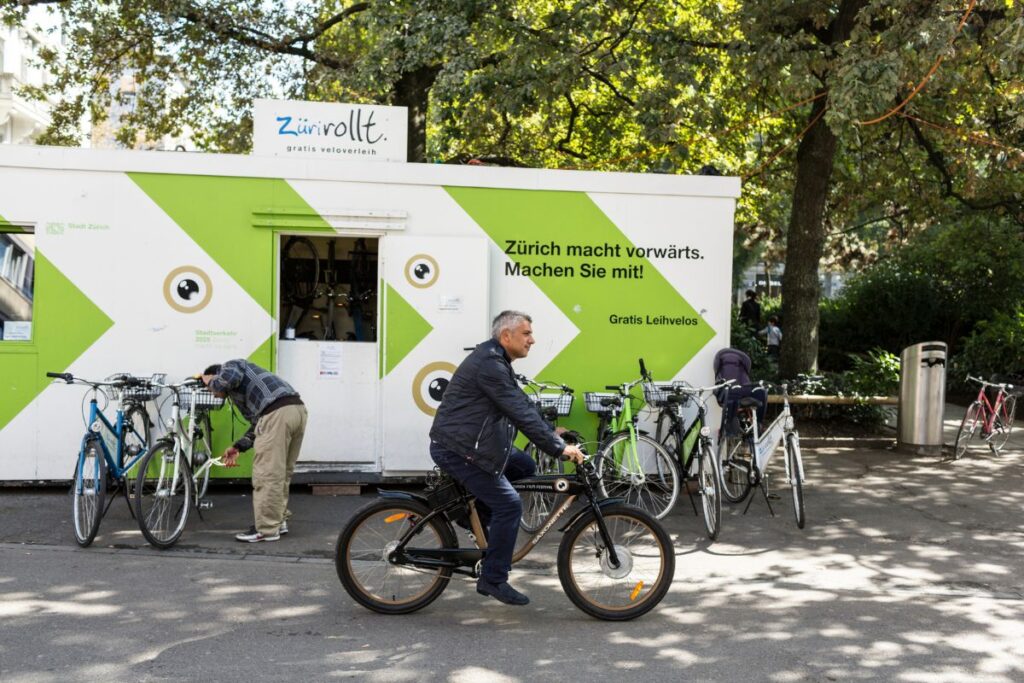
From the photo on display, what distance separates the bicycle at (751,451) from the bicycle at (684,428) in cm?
23

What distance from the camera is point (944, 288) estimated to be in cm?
2080

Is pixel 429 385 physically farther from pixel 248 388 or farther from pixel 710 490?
pixel 710 490

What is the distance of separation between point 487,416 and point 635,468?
110 inches

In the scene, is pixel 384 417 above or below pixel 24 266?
below

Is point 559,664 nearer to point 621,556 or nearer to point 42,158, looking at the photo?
point 621,556

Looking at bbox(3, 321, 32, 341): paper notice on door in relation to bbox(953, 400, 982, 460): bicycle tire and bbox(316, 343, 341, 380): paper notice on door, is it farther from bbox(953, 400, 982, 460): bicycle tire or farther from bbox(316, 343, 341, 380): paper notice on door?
bbox(953, 400, 982, 460): bicycle tire

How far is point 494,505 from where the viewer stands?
5188 mm

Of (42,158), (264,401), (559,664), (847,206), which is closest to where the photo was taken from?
(559,664)

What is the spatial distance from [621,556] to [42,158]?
5.79 meters

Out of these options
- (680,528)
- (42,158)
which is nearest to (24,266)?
(42,158)

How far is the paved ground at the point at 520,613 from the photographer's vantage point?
469cm

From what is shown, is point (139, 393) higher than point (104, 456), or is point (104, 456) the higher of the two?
point (139, 393)

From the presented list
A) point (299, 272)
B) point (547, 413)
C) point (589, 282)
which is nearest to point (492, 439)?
point (547, 413)

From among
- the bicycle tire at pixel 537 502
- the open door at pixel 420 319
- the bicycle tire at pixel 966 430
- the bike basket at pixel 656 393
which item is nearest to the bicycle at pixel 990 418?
the bicycle tire at pixel 966 430
